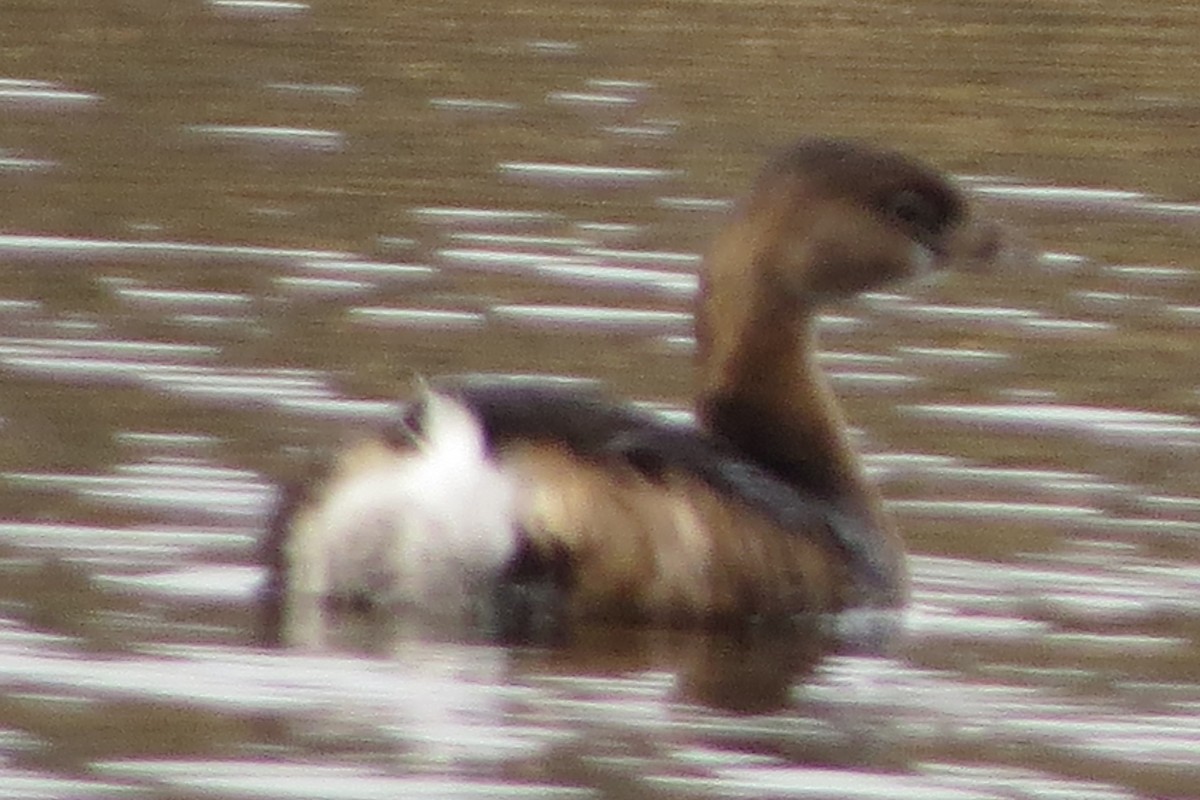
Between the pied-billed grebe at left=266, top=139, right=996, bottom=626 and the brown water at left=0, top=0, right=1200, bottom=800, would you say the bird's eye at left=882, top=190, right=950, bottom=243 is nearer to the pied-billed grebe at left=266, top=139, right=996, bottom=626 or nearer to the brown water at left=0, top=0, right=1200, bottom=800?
the pied-billed grebe at left=266, top=139, right=996, bottom=626

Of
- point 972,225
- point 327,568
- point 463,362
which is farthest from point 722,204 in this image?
point 327,568

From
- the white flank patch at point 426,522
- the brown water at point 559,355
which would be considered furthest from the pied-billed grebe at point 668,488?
the brown water at point 559,355

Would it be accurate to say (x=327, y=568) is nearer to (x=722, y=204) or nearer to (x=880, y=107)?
(x=722, y=204)

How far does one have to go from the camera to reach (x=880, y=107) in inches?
604

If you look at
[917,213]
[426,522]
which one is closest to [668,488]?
[426,522]

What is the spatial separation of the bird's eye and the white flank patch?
1.53m

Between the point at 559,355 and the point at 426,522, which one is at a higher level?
the point at 559,355

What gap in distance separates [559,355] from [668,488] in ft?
8.47

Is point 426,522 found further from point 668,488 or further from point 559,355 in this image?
point 559,355

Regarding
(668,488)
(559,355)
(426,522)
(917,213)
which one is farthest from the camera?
(559,355)

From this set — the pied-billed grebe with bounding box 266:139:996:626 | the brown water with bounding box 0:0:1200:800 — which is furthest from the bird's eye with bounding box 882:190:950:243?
the brown water with bounding box 0:0:1200:800

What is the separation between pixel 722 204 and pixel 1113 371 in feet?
8.03

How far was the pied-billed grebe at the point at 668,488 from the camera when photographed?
867 centimetres

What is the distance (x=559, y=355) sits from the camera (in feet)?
37.4
